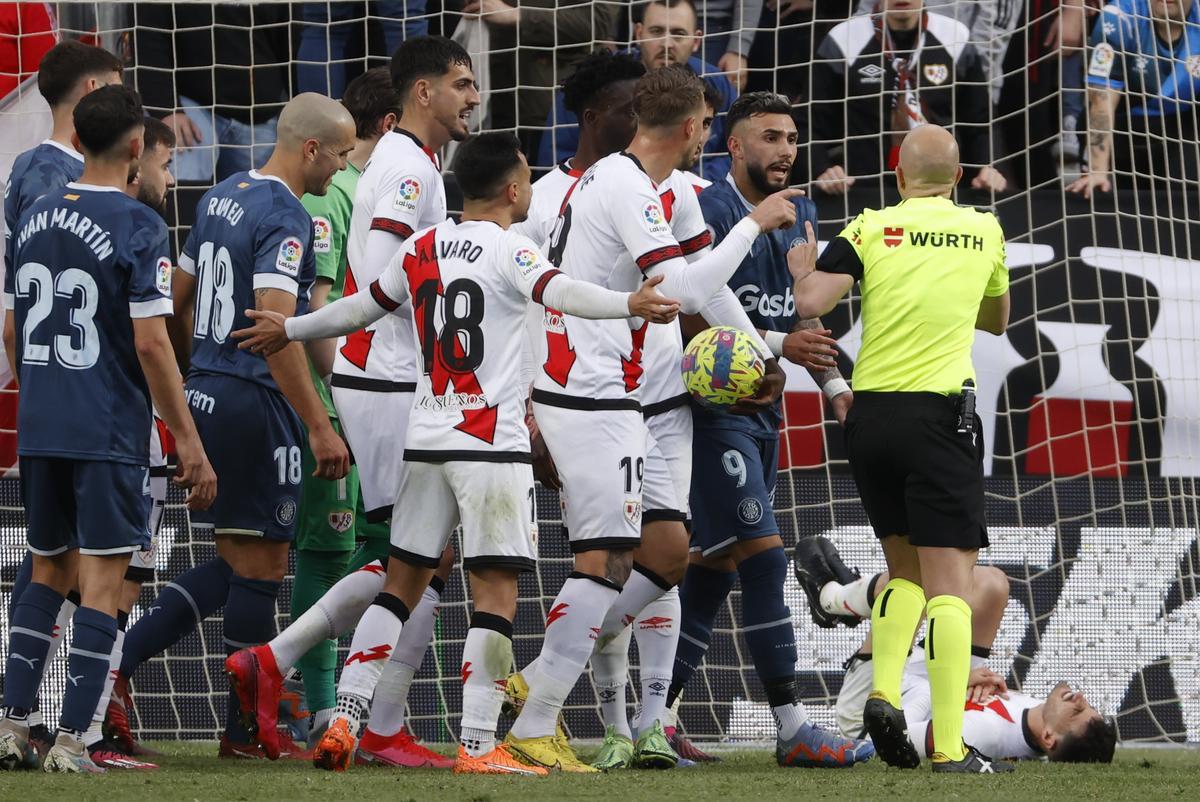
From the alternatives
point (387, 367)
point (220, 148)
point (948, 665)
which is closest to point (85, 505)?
point (387, 367)

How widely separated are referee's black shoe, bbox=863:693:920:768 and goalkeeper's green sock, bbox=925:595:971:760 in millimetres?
93

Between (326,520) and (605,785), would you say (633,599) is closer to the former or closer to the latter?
(605,785)

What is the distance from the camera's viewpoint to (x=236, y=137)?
8.69 m

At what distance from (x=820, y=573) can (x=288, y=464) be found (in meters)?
2.22

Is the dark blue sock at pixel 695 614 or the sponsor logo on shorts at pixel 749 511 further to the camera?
the dark blue sock at pixel 695 614

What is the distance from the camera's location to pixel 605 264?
17.4 feet

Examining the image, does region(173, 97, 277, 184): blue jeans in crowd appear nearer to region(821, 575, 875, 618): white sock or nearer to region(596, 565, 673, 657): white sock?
region(821, 575, 875, 618): white sock

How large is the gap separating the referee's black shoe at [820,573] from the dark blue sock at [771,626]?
3.45 feet

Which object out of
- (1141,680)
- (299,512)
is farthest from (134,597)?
(1141,680)

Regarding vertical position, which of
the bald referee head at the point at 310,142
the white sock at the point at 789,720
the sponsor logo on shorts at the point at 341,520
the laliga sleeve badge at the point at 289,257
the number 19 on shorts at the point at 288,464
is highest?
the bald referee head at the point at 310,142

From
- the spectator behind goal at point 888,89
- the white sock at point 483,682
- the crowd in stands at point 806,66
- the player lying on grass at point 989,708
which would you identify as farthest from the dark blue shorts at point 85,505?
the spectator behind goal at point 888,89

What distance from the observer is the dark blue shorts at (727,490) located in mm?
5598

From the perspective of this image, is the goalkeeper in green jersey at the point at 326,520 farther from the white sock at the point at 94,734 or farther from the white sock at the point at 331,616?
the white sock at the point at 94,734

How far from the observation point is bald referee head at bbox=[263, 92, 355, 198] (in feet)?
18.3
